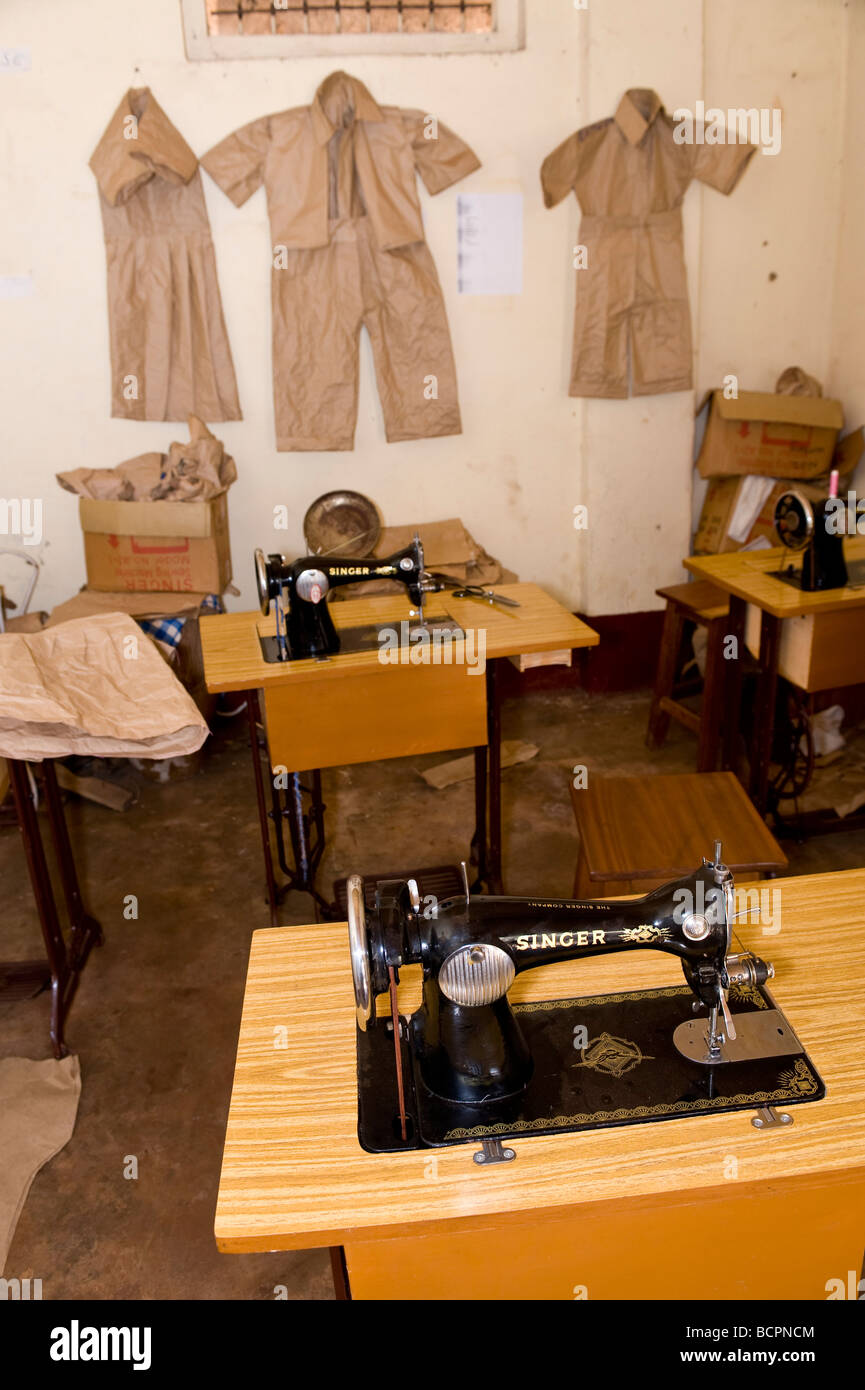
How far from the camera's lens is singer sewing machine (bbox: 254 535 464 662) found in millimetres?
2691

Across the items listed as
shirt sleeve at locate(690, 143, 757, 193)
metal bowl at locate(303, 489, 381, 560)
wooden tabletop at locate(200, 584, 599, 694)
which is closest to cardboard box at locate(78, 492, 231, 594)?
metal bowl at locate(303, 489, 381, 560)

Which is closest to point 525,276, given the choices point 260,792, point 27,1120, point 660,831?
point 260,792

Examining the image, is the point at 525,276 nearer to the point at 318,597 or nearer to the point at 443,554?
the point at 443,554

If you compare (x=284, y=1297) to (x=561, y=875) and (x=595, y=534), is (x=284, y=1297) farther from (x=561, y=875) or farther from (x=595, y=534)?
(x=595, y=534)

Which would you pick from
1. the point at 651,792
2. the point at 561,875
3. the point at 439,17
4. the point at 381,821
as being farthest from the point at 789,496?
the point at 439,17

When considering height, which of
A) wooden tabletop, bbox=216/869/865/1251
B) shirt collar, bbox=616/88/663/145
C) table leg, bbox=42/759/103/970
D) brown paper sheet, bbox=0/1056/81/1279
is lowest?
brown paper sheet, bbox=0/1056/81/1279

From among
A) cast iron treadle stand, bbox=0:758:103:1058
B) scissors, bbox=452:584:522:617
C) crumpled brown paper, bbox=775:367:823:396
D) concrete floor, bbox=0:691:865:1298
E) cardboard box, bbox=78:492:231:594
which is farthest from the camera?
crumpled brown paper, bbox=775:367:823:396

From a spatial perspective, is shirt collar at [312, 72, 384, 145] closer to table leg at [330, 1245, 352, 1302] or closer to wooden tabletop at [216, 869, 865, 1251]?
wooden tabletop at [216, 869, 865, 1251]

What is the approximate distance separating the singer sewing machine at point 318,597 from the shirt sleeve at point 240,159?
1.90m

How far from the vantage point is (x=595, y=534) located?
450 cm

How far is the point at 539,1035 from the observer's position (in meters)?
1.38

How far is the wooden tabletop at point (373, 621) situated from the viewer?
271 cm

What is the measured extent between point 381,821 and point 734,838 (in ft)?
5.23

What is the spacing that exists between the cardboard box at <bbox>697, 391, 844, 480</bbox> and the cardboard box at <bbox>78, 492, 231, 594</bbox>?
2007mm
